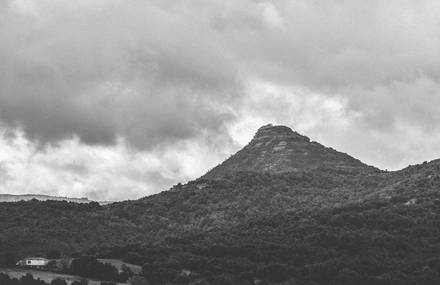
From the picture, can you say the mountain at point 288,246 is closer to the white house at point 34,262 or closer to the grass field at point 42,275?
the white house at point 34,262

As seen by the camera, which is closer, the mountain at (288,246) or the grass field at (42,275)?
the grass field at (42,275)

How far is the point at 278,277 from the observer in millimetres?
139750

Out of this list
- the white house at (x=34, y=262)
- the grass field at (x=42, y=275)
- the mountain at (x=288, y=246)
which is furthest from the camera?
the white house at (x=34, y=262)

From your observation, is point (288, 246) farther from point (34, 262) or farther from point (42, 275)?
point (42, 275)

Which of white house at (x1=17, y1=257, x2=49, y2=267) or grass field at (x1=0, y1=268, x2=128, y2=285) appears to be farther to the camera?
white house at (x1=17, y1=257, x2=49, y2=267)

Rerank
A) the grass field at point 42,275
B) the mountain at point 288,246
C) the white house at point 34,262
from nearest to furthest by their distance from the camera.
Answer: the grass field at point 42,275 → the mountain at point 288,246 → the white house at point 34,262

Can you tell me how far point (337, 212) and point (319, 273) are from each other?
188ft

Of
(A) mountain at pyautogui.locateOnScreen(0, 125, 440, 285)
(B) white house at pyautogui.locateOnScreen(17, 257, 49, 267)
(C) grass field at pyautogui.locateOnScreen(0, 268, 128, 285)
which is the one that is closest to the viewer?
(C) grass field at pyautogui.locateOnScreen(0, 268, 128, 285)

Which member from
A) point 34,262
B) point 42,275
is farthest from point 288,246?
point 42,275

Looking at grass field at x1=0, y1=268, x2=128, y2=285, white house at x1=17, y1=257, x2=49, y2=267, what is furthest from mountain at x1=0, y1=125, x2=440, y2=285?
grass field at x1=0, y1=268, x2=128, y2=285

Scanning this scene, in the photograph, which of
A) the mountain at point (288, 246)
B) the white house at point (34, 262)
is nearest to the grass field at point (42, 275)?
the white house at point (34, 262)

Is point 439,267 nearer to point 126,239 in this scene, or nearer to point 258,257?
point 258,257

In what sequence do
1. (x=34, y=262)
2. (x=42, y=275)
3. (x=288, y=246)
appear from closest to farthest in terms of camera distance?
(x=42, y=275), (x=34, y=262), (x=288, y=246)

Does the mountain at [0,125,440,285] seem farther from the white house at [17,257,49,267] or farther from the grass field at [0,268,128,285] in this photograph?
the grass field at [0,268,128,285]
